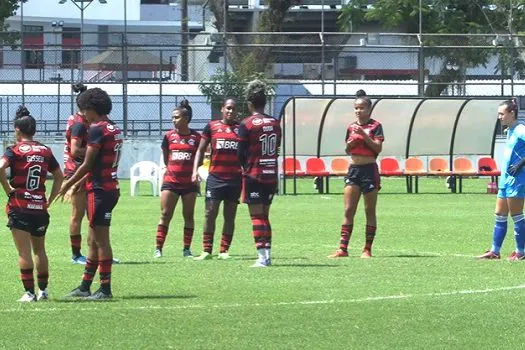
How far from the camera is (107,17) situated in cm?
7462

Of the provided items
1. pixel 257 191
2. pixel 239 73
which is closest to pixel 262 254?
pixel 257 191

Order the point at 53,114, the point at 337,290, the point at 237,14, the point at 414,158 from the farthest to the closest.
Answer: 1. the point at 237,14
2. the point at 53,114
3. the point at 414,158
4. the point at 337,290

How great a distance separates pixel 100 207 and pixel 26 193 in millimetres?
696

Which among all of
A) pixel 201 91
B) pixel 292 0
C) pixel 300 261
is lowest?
pixel 300 261

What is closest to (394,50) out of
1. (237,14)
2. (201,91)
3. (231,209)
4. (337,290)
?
(201,91)

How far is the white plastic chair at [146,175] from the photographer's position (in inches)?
1294

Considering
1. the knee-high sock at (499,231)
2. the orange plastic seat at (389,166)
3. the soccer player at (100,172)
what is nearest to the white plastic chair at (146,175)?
the orange plastic seat at (389,166)

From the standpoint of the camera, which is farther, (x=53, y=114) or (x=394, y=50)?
(x=53, y=114)

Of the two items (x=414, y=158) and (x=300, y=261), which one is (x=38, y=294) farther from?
(x=414, y=158)

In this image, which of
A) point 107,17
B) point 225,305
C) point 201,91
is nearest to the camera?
point 225,305

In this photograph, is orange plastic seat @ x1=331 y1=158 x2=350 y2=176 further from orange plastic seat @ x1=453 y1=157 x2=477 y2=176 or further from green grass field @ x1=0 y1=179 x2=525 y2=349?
green grass field @ x1=0 y1=179 x2=525 y2=349

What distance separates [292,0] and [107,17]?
2470 cm

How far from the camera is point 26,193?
40.7 feet

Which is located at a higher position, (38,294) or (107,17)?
(107,17)
